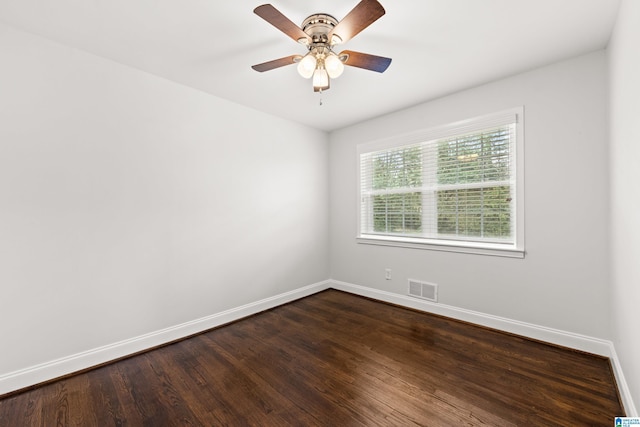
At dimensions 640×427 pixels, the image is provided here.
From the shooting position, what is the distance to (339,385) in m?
1.91

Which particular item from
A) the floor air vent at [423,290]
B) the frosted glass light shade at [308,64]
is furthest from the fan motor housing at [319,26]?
the floor air vent at [423,290]

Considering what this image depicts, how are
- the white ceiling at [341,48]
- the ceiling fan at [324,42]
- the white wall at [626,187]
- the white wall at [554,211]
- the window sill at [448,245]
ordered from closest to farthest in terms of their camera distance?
1. the white wall at [626,187]
2. the ceiling fan at [324,42]
3. the white ceiling at [341,48]
4. the white wall at [554,211]
5. the window sill at [448,245]

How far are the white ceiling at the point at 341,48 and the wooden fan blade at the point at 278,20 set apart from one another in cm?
18

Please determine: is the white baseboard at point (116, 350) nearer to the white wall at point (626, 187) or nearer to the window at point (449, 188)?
the window at point (449, 188)

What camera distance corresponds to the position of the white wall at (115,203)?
74.9 inches

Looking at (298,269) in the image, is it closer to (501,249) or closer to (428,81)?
(501,249)

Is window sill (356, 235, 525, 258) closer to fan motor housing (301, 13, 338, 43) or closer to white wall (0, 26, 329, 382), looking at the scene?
white wall (0, 26, 329, 382)

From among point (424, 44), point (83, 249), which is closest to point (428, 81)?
point (424, 44)

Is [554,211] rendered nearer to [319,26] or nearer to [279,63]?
[319,26]

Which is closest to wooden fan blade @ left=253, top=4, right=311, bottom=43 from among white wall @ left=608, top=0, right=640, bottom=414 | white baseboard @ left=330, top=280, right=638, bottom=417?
white wall @ left=608, top=0, right=640, bottom=414

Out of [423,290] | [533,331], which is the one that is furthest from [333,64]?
[533,331]

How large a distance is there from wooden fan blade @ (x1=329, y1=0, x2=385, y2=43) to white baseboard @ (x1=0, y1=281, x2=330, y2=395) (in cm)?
282

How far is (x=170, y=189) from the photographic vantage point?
261 cm

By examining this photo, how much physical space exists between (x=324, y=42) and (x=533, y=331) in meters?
3.02
